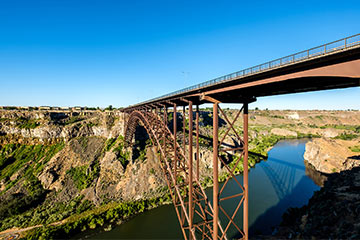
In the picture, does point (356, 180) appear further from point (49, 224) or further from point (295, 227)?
point (49, 224)

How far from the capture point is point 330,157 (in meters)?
32.7

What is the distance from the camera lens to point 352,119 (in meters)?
90.8

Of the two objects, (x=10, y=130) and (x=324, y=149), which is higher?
(x=10, y=130)

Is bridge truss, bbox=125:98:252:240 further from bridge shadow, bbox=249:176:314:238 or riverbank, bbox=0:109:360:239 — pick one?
riverbank, bbox=0:109:360:239

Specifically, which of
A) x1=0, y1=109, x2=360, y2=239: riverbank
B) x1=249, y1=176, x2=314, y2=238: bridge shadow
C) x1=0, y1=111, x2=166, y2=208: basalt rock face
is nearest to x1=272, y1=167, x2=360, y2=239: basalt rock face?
x1=249, y1=176, x2=314, y2=238: bridge shadow

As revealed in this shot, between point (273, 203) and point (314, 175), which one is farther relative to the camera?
point (314, 175)

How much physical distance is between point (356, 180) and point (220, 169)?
19716 millimetres

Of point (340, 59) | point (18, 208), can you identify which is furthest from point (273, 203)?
point (18, 208)

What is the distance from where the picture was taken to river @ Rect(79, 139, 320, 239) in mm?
18500

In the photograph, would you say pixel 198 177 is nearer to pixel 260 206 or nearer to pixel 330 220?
pixel 330 220

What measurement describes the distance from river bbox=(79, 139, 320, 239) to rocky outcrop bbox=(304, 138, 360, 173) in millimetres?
3594

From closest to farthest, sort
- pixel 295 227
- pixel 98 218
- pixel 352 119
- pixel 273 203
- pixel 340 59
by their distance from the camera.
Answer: pixel 340 59 → pixel 295 227 → pixel 98 218 → pixel 273 203 → pixel 352 119

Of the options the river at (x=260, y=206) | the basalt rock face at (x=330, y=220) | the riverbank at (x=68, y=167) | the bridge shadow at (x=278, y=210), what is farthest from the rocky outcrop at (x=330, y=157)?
the basalt rock face at (x=330, y=220)

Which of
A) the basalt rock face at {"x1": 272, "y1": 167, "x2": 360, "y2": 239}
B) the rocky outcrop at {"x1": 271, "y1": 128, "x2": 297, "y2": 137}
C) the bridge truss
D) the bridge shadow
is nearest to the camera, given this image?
the bridge truss
